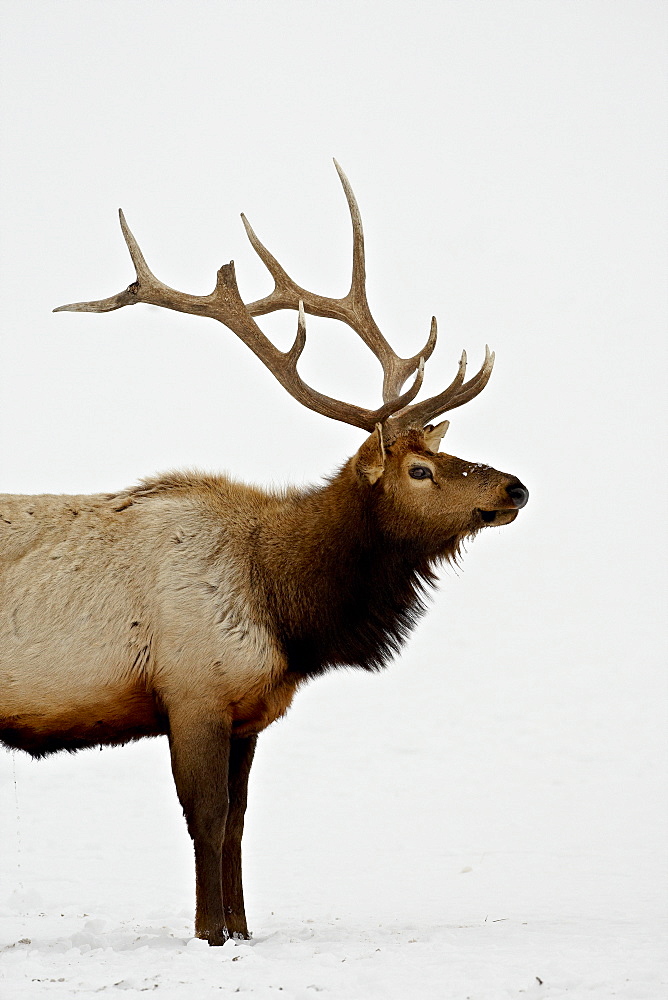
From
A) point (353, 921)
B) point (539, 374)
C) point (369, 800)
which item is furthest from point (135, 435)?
point (353, 921)

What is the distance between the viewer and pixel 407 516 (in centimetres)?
639

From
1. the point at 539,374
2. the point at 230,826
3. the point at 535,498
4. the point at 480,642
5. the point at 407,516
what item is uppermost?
the point at 539,374

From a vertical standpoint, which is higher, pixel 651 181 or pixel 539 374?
pixel 651 181

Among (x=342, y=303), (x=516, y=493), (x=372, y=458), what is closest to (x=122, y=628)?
(x=372, y=458)

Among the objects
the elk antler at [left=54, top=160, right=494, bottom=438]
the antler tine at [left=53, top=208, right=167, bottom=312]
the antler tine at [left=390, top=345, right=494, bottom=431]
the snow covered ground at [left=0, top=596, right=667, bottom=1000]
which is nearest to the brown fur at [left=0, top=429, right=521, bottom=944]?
the antler tine at [left=390, top=345, right=494, bottom=431]

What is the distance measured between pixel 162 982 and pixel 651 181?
5581 cm

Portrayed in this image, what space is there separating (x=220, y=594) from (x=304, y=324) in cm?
157

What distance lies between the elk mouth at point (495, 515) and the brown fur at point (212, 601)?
10mm

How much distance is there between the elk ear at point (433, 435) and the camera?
6688mm

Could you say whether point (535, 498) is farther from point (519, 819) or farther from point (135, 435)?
point (519, 819)

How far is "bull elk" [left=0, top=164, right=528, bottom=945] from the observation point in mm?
5859

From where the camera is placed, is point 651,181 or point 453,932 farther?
point 651,181

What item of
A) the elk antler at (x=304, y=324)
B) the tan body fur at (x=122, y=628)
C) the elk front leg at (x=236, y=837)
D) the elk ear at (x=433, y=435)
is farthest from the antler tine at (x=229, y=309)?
the elk front leg at (x=236, y=837)

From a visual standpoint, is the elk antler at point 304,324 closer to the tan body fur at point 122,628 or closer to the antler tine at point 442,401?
the antler tine at point 442,401
